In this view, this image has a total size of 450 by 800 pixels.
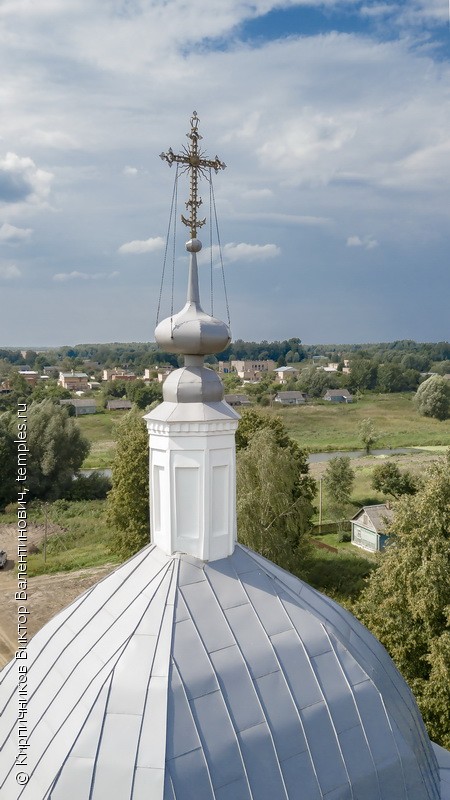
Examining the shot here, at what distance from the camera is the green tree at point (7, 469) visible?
123 feet

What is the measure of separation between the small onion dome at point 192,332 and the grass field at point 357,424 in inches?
1872

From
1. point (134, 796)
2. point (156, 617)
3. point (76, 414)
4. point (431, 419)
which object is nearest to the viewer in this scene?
point (134, 796)

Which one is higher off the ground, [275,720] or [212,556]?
[212,556]

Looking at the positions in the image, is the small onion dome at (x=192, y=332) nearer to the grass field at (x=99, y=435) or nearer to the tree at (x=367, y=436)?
the grass field at (x=99, y=435)

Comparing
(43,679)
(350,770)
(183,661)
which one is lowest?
(350,770)

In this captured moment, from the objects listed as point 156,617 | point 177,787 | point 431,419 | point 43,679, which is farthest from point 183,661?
point 431,419

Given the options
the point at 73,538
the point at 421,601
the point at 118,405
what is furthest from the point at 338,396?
the point at 421,601

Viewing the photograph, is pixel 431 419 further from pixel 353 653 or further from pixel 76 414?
pixel 353 653

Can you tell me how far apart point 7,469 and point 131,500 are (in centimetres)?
1805

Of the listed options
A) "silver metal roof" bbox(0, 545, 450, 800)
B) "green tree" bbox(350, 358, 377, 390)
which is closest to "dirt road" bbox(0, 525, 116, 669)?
"silver metal roof" bbox(0, 545, 450, 800)

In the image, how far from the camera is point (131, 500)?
23.3 meters

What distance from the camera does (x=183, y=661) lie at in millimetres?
4637

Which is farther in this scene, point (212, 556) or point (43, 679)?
point (212, 556)

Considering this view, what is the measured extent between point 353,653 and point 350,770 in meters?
0.92
